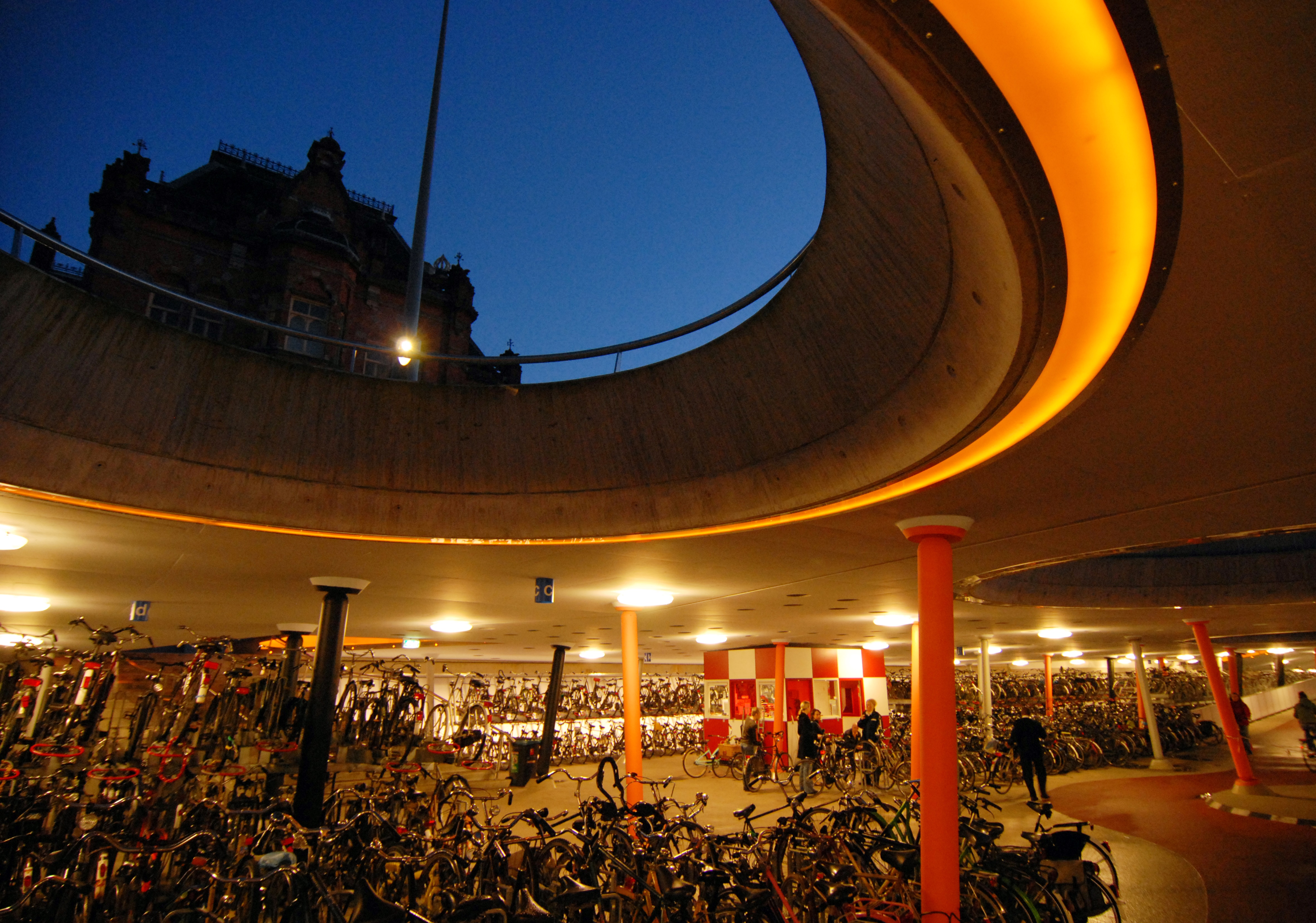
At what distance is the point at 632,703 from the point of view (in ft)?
32.4

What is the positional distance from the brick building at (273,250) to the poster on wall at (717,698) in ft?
36.9

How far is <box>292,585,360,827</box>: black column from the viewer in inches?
328

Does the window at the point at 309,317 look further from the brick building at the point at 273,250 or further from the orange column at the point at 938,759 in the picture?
the orange column at the point at 938,759

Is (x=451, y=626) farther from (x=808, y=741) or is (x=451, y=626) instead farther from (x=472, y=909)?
(x=472, y=909)

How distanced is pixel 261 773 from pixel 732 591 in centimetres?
664

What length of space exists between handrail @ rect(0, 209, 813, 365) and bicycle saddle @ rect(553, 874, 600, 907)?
3.84 m

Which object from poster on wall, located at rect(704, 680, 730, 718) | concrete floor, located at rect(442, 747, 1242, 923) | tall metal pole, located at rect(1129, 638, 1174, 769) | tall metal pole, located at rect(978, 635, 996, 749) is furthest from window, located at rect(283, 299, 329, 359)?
tall metal pole, located at rect(1129, 638, 1174, 769)

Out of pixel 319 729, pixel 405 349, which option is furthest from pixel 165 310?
pixel 319 729

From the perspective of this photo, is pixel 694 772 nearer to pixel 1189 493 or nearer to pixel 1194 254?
pixel 1189 493

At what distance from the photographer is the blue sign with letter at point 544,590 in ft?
29.1

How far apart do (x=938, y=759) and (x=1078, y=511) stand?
2.42m

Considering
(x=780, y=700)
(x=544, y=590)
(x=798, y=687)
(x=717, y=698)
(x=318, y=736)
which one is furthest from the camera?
(x=717, y=698)

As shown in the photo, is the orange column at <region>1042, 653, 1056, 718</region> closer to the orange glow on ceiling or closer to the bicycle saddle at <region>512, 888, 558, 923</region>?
the bicycle saddle at <region>512, 888, 558, 923</region>

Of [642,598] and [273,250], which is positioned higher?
[273,250]
